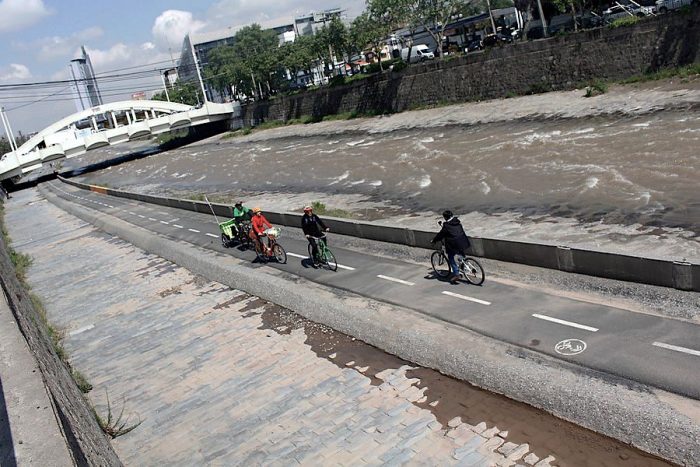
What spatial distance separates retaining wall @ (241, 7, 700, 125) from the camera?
117ft

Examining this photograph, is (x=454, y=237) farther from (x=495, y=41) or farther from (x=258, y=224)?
(x=495, y=41)

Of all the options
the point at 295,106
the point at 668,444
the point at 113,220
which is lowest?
the point at 668,444

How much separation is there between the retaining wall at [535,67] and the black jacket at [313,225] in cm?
2854

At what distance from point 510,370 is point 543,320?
1746mm

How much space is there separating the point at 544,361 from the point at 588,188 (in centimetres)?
1471

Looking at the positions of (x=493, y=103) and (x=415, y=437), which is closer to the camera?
(x=415, y=437)

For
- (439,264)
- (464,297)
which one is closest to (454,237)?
(464,297)

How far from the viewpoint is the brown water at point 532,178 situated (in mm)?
17625

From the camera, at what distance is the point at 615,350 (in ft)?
30.1

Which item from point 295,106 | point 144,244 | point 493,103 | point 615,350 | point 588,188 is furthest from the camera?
point 295,106

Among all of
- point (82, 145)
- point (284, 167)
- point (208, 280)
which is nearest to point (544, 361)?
point (208, 280)

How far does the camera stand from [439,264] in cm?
1402

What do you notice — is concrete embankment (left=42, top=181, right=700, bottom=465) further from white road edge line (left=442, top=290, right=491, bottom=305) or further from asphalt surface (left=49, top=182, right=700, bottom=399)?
white road edge line (left=442, top=290, right=491, bottom=305)

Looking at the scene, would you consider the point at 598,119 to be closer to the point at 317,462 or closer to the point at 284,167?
the point at 284,167
